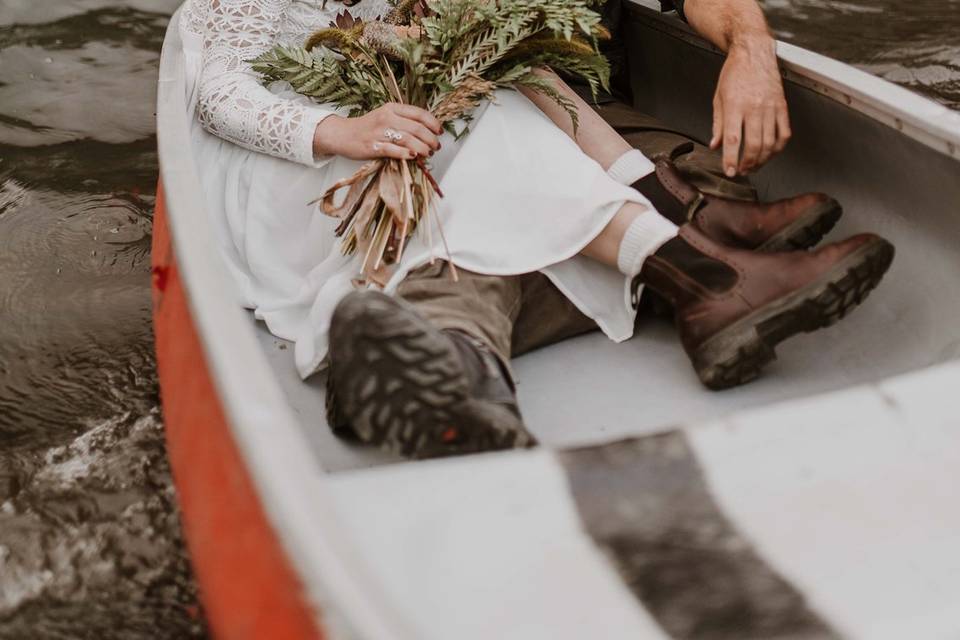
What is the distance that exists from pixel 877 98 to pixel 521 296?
2.67ft

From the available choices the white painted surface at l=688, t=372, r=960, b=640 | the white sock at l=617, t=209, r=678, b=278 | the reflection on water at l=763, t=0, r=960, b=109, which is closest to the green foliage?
the white sock at l=617, t=209, r=678, b=278

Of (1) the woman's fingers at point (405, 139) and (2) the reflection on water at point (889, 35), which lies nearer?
(1) the woman's fingers at point (405, 139)

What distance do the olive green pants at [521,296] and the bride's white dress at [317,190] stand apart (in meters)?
0.04

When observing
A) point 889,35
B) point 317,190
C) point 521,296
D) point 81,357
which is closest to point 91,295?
point 81,357

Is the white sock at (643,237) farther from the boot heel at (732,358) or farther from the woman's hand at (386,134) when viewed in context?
the woman's hand at (386,134)

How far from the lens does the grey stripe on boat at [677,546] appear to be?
3.21ft

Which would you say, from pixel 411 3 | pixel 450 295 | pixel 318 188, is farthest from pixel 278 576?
pixel 411 3

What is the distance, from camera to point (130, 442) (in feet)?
7.71

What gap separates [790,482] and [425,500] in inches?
16.5

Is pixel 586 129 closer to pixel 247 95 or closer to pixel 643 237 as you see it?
pixel 643 237

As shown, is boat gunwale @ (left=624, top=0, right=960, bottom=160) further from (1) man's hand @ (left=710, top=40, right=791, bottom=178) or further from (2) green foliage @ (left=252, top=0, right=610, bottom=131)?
(2) green foliage @ (left=252, top=0, right=610, bottom=131)

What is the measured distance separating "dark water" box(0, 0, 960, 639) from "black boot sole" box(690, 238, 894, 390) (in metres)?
1.08

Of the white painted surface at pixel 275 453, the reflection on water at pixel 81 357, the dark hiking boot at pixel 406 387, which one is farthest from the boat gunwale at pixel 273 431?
the reflection on water at pixel 81 357

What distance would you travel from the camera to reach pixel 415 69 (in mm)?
1853
